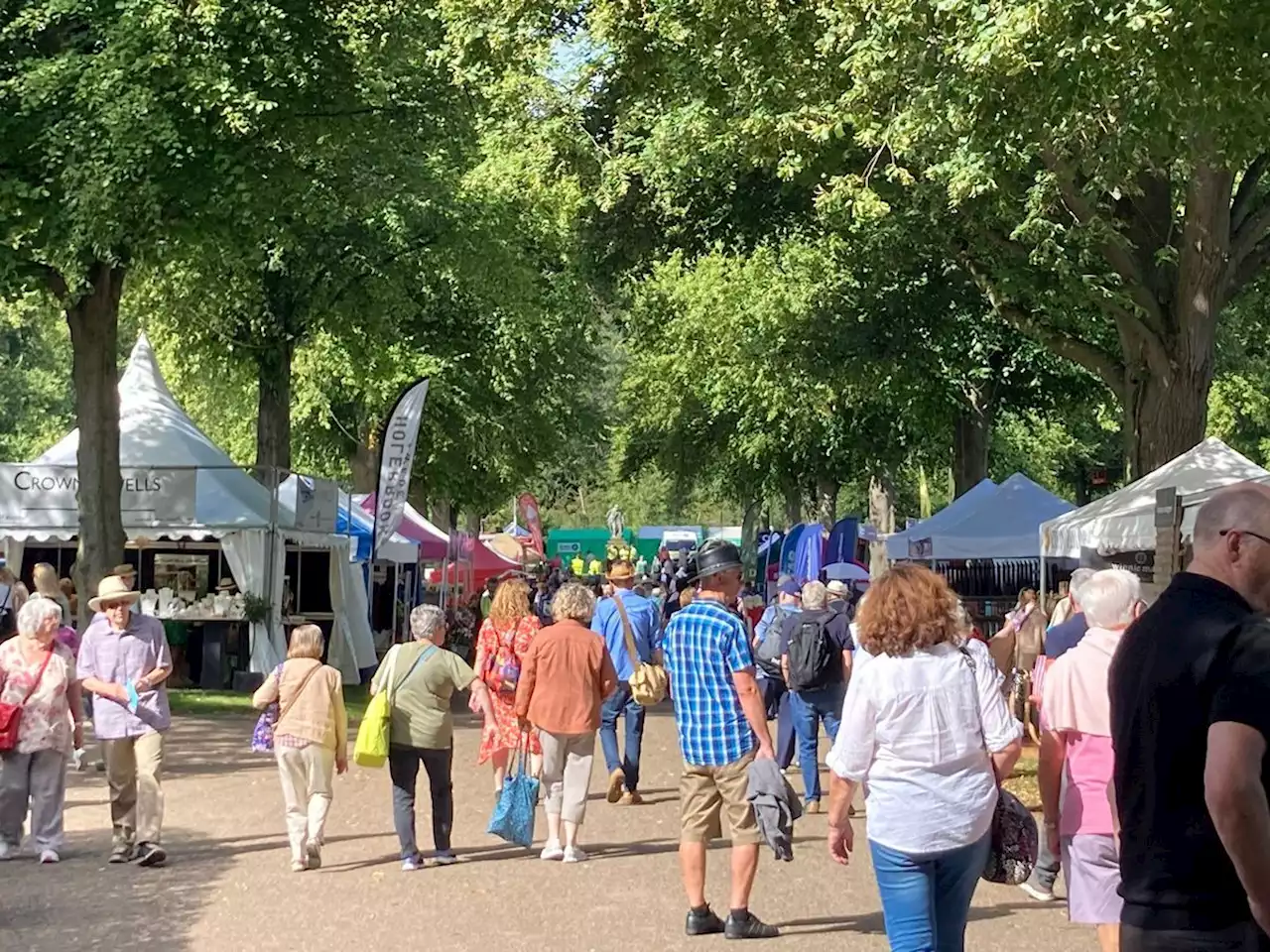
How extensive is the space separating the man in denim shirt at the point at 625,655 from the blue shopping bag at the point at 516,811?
1970mm

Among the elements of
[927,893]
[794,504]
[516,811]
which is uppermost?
[794,504]

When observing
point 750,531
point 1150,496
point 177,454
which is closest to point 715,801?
point 1150,496

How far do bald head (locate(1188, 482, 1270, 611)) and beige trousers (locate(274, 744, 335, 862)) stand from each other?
716 centimetres

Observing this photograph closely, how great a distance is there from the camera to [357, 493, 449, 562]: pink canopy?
3053 centimetres

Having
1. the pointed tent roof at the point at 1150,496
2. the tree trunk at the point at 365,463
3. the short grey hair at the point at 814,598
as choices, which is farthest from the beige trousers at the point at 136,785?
the tree trunk at the point at 365,463

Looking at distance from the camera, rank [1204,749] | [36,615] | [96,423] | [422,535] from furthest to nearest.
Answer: [422,535], [96,423], [36,615], [1204,749]

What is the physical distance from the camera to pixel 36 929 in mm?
8258

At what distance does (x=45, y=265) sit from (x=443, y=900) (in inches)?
437

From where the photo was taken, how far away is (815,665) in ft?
38.8

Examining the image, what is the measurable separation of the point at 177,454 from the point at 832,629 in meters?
13.7

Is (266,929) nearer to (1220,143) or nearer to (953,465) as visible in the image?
(1220,143)

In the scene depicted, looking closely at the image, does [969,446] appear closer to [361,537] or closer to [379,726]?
[361,537]

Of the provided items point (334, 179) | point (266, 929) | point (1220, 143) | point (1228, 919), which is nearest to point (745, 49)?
point (1220, 143)

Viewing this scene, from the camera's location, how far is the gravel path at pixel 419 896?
7961 mm
